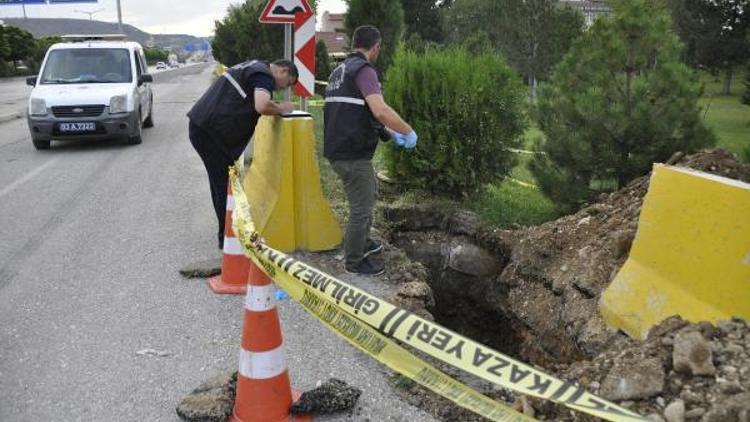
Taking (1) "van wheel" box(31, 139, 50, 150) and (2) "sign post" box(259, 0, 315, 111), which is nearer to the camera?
(2) "sign post" box(259, 0, 315, 111)

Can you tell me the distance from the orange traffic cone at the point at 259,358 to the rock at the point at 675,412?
1.75 metres

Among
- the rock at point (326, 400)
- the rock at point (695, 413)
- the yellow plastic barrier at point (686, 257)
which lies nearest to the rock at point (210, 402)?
the rock at point (326, 400)

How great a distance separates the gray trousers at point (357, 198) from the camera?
501 centimetres

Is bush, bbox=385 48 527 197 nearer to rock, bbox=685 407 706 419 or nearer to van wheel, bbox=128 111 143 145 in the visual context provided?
rock, bbox=685 407 706 419

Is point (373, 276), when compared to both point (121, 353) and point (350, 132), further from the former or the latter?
point (121, 353)

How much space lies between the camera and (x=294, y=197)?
5461 millimetres

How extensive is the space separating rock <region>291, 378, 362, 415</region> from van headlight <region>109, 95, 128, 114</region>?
932 cm

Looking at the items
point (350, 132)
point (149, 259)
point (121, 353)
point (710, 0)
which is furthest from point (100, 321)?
point (710, 0)

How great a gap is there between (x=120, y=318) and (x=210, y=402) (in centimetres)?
152

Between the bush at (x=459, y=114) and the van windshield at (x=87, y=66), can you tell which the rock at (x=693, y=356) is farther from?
the van windshield at (x=87, y=66)

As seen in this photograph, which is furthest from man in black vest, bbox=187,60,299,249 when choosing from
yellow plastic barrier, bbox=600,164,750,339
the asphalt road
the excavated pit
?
yellow plastic barrier, bbox=600,164,750,339

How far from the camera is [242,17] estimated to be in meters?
23.0

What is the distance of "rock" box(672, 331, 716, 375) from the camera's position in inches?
110

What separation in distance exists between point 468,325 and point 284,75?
2786 mm
